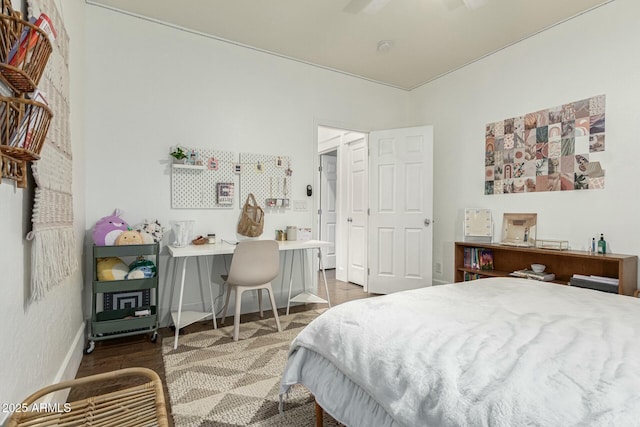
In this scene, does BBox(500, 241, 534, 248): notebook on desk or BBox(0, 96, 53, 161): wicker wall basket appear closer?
BBox(0, 96, 53, 161): wicker wall basket

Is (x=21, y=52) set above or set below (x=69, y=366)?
above

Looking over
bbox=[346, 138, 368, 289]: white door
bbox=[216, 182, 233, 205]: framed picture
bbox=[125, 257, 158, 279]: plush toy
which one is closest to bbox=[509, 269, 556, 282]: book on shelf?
bbox=[346, 138, 368, 289]: white door

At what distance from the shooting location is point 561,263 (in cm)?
288

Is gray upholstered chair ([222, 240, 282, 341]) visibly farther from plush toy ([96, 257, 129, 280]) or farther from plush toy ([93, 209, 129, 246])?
plush toy ([93, 209, 129, 246])

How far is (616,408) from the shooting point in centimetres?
67

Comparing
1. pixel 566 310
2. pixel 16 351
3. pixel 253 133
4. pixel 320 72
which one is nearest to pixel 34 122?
pixel 16 351

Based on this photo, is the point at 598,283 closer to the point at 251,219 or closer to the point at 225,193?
the point at 251,219

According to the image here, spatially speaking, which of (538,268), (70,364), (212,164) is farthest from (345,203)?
(70,364)

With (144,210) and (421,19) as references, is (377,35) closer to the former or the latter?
(421,19)

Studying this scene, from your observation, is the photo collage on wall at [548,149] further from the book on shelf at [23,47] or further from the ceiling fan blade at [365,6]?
the book on shelf at [23,47]

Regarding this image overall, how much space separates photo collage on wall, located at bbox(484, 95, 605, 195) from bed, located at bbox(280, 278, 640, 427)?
Result: 63.6 inches

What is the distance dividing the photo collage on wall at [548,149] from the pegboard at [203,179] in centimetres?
274

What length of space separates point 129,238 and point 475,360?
7.93ft

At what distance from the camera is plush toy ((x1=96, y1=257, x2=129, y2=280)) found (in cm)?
236
